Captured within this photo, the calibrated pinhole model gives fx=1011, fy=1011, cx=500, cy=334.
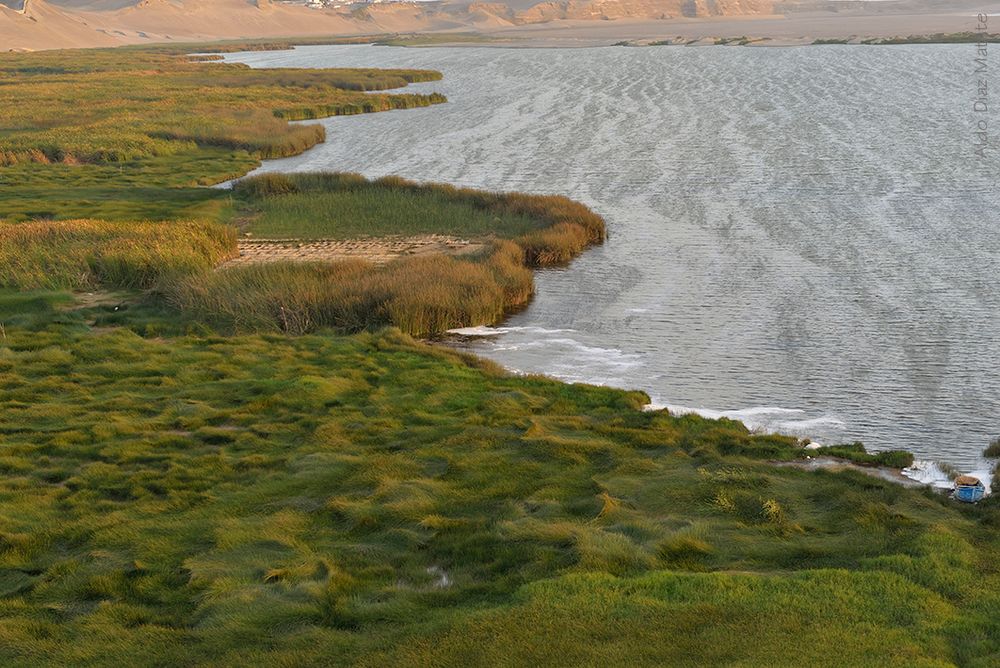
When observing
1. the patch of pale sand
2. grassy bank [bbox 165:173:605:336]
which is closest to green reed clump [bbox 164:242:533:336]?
grassy bank [bbox 165:173:605:336]

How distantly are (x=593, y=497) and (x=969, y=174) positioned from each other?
40742 mm

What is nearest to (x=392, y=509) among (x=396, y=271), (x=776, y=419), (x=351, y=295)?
(x=776, y=419)

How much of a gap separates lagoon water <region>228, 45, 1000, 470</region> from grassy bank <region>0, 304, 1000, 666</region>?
4368 mm

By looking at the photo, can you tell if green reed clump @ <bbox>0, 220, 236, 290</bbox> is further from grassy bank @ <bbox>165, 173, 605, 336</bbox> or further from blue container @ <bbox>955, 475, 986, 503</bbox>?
blue container @ <bbox>955, 475, 986, 503</bbox>

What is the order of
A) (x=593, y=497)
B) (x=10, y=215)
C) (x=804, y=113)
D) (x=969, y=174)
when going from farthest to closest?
(x=804, y=113) → (x=969, y=174) → (x=10, y=215) → (x=593, y=497)

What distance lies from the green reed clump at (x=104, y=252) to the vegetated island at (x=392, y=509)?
13.9 inches

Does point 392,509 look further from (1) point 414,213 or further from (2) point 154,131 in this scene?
(2) point 154,131

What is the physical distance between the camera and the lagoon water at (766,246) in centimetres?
2197

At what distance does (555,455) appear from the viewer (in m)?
16.0

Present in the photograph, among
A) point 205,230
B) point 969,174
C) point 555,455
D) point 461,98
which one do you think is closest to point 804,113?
point 969,174

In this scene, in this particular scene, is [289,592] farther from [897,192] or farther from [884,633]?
[897,192]

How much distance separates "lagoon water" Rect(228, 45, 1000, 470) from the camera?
22.0m

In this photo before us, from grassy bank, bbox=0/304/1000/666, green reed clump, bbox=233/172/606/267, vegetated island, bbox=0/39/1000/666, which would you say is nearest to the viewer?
grassy bank, bbox=0/304/1000/666

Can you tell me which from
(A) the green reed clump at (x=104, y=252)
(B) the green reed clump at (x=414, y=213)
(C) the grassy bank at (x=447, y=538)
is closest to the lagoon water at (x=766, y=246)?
(B) the green reed clump at (x=414, y=213)
